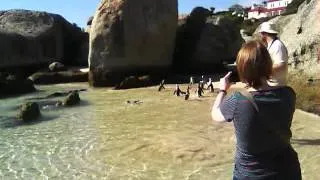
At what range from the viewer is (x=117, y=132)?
40.5 ft

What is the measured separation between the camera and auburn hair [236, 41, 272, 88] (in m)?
2.90

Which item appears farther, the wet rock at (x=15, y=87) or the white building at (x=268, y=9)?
the white building at (x=268, y=9)

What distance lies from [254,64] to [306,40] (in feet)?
28.4

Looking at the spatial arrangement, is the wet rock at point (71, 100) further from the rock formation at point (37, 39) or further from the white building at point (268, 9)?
the white building at point (268, 9)

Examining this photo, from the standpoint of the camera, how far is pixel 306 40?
1113 cm

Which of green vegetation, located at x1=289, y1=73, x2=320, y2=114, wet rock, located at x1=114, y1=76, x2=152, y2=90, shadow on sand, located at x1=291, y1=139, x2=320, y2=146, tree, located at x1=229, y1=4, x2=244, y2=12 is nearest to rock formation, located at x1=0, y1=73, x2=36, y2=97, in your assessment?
wet rock, located at x1=114, y1=76, x2=152, y2=90

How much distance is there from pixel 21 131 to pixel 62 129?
40.3 inches

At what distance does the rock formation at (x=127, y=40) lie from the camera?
27.1m

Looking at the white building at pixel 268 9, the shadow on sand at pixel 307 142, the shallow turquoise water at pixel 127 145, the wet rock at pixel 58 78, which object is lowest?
the wet rock at pixel 58 78

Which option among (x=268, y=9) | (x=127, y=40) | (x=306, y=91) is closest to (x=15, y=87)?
(x=127, y=40)

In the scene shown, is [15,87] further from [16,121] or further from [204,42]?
[204,42]

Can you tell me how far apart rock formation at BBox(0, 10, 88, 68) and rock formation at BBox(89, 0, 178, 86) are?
8.56 m

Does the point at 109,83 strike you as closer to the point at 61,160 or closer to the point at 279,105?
the point at 61,160

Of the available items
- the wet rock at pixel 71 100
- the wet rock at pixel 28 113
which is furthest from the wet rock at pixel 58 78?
the wet rock at pixel 28 113
